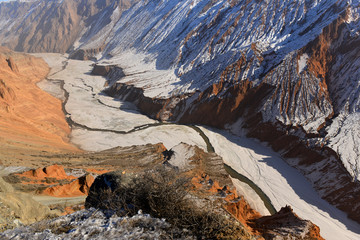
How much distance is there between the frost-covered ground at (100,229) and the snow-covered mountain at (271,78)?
22522 mm

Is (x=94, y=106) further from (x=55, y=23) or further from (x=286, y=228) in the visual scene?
(x=55, y=23)

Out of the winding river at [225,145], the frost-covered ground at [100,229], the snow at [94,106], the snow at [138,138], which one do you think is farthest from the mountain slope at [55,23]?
the frost-covered ground at [100,229]

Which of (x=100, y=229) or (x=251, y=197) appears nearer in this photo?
(x=100, y=229)

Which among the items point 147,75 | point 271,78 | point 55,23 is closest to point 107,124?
point 147,75

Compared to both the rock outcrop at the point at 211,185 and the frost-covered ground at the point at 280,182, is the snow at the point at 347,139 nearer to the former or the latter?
the frost-covered ground at the point at 280,182

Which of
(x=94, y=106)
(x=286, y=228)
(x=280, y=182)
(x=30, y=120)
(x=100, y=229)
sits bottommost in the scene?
(x=280, y=182)

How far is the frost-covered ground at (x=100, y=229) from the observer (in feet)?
14.6

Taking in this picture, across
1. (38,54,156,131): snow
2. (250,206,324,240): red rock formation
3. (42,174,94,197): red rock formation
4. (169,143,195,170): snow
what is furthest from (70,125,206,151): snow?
(250,206,324,240): red rock formation

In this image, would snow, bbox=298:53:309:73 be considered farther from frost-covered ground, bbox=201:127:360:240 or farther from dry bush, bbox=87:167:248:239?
dry bush, bbox=87:167:248:239

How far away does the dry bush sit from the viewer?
462 centimetres

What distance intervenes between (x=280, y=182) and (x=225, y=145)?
828cm

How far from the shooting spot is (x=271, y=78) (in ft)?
110

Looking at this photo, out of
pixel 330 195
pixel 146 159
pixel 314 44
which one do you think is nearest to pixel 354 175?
pixel 330 195

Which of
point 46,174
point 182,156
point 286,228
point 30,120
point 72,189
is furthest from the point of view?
point 30,120
